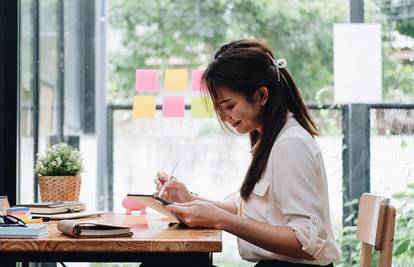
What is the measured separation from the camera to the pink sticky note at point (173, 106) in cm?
337

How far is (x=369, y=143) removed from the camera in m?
3.37

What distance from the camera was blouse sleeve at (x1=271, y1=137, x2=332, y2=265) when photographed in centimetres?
186

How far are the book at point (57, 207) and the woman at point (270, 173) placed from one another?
22.5 inches

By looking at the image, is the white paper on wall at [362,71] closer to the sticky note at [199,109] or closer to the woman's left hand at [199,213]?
the sticky note at [199,109]

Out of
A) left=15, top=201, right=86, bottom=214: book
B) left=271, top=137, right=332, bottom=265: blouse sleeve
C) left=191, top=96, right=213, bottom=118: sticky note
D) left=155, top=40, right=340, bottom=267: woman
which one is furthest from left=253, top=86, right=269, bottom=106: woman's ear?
left=191, top=96, right=213, bottom=118: sticky note

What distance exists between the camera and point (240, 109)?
2070 mm

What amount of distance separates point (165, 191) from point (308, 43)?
1351 mm

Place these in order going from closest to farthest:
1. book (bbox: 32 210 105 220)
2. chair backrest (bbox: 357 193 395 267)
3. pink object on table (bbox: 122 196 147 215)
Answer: chair backrest (bbox: 357 193 395 267) → book (bbox: 32 210 105 220) → pink object on table (bbox: 122 196 147 215)

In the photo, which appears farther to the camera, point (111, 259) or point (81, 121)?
point (81, 121)

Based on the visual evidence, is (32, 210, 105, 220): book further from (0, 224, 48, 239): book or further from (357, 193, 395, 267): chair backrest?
(357, 193, 395, 267): chair backrest

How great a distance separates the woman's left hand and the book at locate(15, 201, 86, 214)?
2.04 feet

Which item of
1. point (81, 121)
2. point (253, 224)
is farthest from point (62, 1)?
point (253, 224)

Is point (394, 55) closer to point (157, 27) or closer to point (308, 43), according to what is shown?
point (308, 43)

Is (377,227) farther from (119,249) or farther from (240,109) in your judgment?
(119,249)
